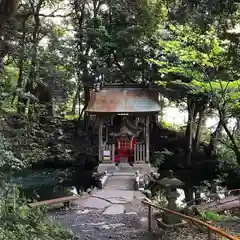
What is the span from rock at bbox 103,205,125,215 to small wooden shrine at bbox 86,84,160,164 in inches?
233

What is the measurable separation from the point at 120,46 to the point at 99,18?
7.05 feet

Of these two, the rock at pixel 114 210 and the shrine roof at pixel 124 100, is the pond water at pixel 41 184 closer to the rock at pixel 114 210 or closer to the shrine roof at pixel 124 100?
the shrine roof at pixel 124 100

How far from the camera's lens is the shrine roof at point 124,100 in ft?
49.8

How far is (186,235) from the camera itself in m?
6.91

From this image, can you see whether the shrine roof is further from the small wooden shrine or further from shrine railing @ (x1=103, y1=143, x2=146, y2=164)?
shrine railing @ (x1=103, y1=143, x2=146, y2=164)

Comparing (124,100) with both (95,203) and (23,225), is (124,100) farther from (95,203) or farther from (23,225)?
(23,225)

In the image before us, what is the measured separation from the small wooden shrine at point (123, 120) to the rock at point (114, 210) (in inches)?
233

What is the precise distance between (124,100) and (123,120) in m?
0.94

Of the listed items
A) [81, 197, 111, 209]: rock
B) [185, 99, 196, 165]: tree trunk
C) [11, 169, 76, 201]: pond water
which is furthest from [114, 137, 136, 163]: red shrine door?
[81, 197, 111, 209]: rock

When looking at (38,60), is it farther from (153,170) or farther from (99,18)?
(153,170)

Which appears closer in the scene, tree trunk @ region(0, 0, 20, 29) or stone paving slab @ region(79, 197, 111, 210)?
tree trunk @ region(0, 0, 20, 29)

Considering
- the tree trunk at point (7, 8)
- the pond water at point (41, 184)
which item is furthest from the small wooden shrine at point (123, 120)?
the tree trunk at point (7, 8)

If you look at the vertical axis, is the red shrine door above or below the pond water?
above

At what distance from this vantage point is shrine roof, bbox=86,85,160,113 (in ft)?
49.8
